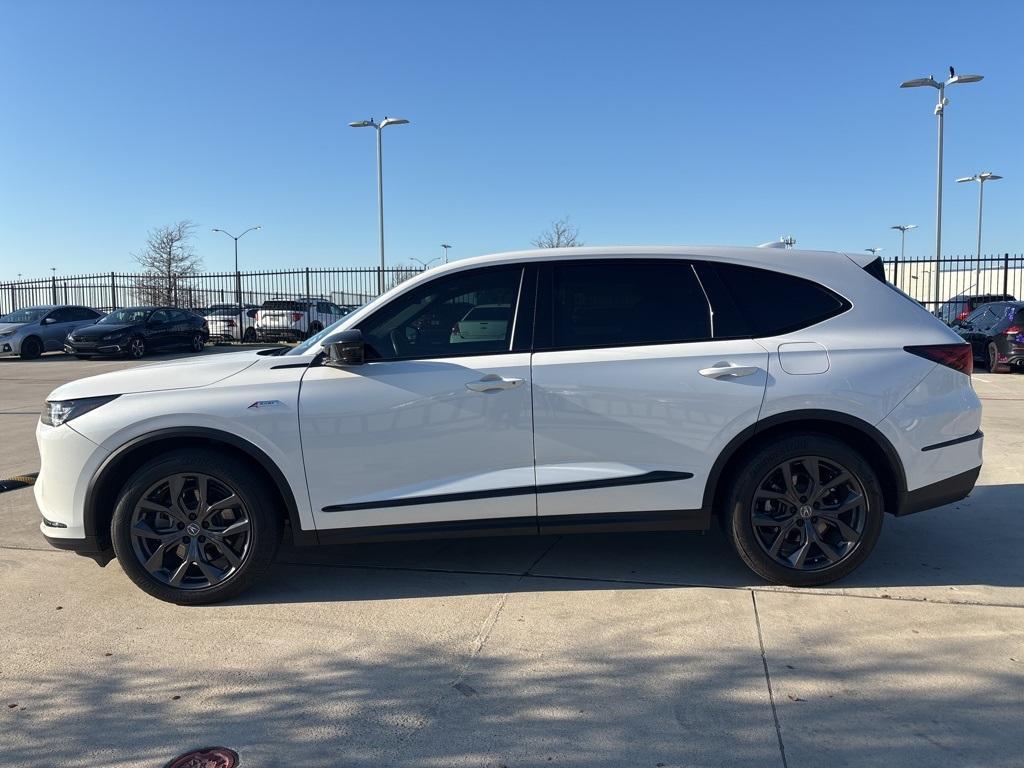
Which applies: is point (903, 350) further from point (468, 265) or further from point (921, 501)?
point (468, 265)

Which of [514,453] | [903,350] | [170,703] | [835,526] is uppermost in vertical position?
[903,350]

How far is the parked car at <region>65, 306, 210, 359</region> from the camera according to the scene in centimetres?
2062

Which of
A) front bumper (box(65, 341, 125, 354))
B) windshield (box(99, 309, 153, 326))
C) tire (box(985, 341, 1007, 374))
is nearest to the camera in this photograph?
tire (box(985, 341, 1007, 374))

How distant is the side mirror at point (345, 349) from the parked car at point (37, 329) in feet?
69.2

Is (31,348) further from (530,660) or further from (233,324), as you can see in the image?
(530,660)

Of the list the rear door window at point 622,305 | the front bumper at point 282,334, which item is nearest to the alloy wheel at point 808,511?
the rear door window at point 622,305

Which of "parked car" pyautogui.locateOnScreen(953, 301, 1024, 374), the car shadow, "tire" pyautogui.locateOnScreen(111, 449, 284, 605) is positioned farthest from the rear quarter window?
"parked car" pyautogui.locateOnScreen(953, 301, 1024, 374)

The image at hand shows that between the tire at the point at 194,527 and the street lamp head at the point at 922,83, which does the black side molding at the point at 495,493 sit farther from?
the street lamp head at the point at 922,83

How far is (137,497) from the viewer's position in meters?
3.96

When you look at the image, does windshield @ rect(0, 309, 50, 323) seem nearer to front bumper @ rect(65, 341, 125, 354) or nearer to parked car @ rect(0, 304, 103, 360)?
parked car @ rect(0, 304, 103, 360)

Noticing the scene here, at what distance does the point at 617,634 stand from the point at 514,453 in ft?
3.24

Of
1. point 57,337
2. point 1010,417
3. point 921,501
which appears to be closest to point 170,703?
point 921,501

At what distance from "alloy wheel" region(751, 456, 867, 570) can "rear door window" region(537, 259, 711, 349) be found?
33.4 inches

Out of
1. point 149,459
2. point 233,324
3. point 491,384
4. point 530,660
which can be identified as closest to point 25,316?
point 233,324
